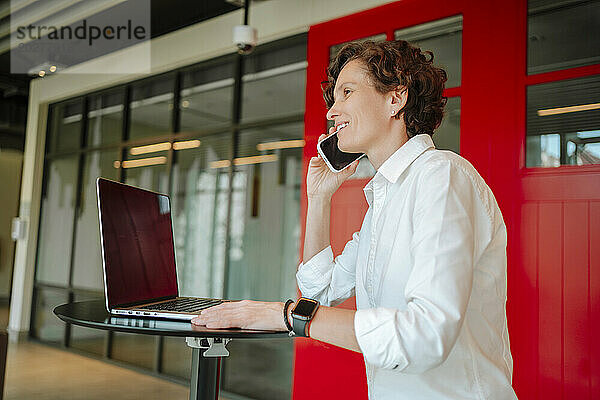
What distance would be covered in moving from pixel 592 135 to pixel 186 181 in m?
3.27

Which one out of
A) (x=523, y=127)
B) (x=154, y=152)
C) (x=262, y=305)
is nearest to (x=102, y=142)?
(x=154, y=152)

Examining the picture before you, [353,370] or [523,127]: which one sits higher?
[523,127]

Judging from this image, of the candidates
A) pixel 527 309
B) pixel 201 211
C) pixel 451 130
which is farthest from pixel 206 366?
pixel 201 211

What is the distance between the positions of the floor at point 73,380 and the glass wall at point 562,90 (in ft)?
10.0

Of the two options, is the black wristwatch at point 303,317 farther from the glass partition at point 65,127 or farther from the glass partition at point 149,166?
the glass partition at point 65,127

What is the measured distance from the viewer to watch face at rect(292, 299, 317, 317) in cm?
116

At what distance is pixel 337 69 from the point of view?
159cm

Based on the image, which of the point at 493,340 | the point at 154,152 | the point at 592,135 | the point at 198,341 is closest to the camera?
the point at 493,340

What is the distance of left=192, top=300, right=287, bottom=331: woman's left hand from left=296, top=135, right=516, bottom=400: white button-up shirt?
0.72ft

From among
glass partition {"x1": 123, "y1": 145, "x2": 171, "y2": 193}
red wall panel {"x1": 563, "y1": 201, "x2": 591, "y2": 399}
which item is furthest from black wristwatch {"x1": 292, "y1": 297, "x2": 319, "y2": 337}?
glass partition {"x1": 123, "y1": 145, "x2": 171, "y2": 193}

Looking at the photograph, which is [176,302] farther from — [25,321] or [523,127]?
[25,321]

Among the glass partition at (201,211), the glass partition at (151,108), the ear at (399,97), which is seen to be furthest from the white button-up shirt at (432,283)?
the glass partition at (151,108)

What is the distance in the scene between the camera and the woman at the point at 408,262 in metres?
1.01

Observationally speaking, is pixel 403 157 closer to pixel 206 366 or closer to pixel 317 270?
pixel 317 270
